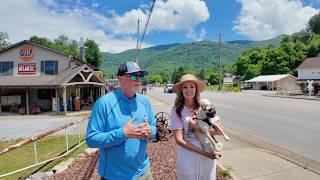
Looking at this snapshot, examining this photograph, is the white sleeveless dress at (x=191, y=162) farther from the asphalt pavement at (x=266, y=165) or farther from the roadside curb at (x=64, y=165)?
the roadside curb at (x=64, y=165)

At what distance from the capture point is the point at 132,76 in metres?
3.39

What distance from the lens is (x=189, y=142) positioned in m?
4.02

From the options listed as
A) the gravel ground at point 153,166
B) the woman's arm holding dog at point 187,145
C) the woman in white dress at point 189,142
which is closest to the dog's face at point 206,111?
the woman in white dress at point 189,142

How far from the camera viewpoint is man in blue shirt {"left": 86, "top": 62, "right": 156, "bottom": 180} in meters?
3.18

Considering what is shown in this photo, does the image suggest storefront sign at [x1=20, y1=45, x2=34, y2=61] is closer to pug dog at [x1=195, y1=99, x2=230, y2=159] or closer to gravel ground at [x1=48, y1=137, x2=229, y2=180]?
gravel ground at [x1=48, y1=137, x2=229, y2=180]

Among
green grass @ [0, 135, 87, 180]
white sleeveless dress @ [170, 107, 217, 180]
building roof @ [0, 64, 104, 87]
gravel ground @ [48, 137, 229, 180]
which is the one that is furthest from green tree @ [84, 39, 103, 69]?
white sleeveless dress @ [170, 107, 217, 180]

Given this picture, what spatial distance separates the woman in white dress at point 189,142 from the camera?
157 inches

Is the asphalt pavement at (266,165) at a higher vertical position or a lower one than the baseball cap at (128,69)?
lower

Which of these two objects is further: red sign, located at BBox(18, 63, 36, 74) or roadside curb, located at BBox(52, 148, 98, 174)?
red sign, located at BBox(18, 63, 36, 74)

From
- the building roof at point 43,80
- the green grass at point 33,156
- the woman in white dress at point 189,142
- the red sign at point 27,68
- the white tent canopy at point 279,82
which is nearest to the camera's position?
the woman in white dress at point 189,142

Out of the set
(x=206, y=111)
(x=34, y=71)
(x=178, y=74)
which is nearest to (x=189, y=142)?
(x=206, y=111)

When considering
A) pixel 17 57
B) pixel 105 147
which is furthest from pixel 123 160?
pixel 17 57

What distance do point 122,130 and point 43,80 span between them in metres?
26.7

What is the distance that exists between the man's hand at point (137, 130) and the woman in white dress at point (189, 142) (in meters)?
0.76
